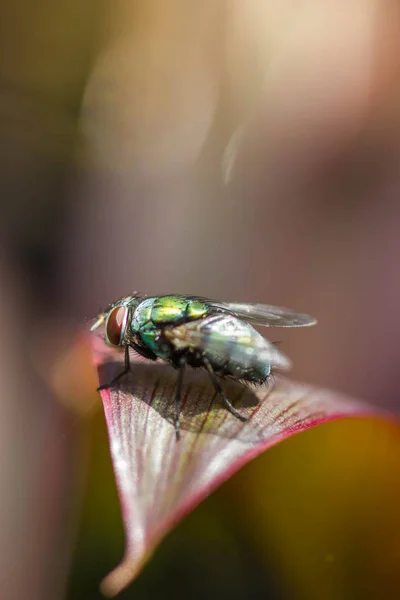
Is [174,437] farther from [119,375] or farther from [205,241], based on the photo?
[205,241]

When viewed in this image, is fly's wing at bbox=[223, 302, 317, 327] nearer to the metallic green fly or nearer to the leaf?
the metallic green fly

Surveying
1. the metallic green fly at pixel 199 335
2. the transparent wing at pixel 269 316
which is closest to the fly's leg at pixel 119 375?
the metallic green fly at pixel 199 335

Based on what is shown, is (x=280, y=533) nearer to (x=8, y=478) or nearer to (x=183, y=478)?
(x=183, y=478)

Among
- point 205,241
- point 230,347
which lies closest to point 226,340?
point 230,347

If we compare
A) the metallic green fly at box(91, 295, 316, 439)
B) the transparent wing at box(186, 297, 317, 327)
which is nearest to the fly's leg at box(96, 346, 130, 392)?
the metallic green fly at box(91, 295, 316, 439)

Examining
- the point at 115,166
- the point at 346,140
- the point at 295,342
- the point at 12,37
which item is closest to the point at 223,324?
the point at 295,342
